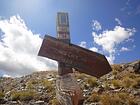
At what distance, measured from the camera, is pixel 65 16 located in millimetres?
6270

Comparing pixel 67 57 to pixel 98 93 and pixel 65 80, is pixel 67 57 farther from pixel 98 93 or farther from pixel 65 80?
pixel 98 93

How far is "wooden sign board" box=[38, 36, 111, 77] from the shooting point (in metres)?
6.04

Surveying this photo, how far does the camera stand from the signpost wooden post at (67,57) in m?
5.96

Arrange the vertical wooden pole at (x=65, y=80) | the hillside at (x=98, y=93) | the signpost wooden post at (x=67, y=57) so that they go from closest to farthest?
the vertical wooden pole at (x=65, y=80)
the signpost wooden post at (x=67, y=57)
the hillside at (x=98, y=93)

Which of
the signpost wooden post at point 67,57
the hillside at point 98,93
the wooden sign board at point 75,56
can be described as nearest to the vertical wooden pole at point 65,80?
the signpost wooden post at point 67,57

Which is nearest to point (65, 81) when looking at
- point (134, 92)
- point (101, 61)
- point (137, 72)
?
point (101, 61)

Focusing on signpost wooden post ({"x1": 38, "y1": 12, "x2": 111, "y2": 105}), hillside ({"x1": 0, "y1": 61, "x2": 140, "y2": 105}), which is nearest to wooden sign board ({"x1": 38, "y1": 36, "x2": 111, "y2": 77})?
signpost wooden post ({"x1": 38, "y1": 12, "x2": 111, "y2": 105})

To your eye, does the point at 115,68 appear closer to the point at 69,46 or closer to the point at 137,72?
the point at 137,72

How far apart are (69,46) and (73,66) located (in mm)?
394

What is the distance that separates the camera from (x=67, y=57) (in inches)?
240

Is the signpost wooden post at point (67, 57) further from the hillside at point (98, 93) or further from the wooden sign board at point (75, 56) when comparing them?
the hillside at point (98, 93)

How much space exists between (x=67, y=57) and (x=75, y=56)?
0.17m

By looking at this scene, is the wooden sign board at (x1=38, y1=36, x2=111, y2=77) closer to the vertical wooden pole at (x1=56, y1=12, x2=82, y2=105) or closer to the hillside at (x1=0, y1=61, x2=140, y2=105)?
the vertical wooden pole at (x1=56, y1=12, x2=82, y2=105)

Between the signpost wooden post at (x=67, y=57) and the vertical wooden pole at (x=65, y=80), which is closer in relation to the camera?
the vertical wooden pole at (x=65, y=80)
